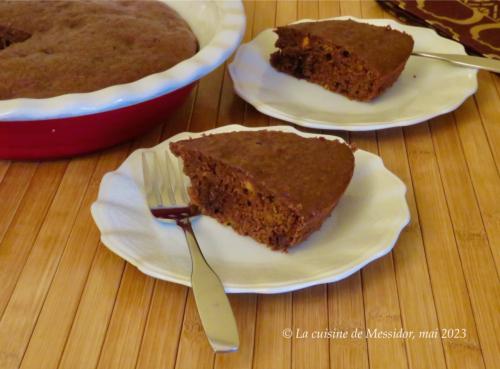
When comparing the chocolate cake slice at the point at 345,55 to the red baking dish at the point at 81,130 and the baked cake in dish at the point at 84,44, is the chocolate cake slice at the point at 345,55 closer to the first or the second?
the baked cake in dish at the point at 84,44

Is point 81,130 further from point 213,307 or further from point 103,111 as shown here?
point 213,307

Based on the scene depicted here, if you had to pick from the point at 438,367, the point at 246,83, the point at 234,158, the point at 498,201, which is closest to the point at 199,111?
the point at 246,83

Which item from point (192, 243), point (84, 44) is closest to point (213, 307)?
point (192, 243)

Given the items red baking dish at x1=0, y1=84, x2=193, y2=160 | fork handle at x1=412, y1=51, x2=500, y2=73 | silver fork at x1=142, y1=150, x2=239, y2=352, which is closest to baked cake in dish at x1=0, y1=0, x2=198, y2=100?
red baking dish at x1=0, y1=84, x2=193, y2=160

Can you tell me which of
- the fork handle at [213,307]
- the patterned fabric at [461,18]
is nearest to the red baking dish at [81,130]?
the fork handle at [213,307]

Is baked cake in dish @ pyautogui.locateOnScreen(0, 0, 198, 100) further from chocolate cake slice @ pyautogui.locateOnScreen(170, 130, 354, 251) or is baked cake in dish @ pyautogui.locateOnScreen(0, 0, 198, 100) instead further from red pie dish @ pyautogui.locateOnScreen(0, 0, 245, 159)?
chocolate cake slice @ pyautogui.locateOnScreen(170, 130, 354, 251)
